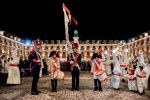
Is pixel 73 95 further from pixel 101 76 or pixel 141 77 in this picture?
pixel 141 77

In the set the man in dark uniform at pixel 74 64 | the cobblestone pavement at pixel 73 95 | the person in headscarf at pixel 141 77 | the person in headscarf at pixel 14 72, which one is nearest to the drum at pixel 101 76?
the cobblestone pavement at pixel 73 95

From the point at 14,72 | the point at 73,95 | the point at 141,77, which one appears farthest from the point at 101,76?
the point at 14,72

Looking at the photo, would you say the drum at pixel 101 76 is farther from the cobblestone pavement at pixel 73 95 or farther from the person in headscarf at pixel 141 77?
the person in headscarf at pixel 141 77

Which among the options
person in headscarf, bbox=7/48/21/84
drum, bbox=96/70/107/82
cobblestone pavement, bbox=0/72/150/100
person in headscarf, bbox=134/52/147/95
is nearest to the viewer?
cobblestone pavement, bbox=0/72/150/100

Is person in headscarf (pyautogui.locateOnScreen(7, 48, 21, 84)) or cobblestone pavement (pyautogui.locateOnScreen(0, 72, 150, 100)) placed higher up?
person in headscarf (pyautogui.locateOnScreen(7, 48, 21, 84))

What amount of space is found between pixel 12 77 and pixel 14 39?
60.2 metres

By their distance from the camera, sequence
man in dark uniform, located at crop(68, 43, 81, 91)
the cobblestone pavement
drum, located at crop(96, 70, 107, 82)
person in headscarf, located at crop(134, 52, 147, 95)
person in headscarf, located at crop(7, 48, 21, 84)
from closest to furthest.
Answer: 1. the cobblestone pavement
2. person in headscarf, located at crop(134, 52, 147, 95)
3. drum, located at crop(96, 70, 107, 82)
4. man in dark uniform, located at crop(68, 43, 81, 91)
5. person in headscarf, located at crop(7, 48, 21, 84)

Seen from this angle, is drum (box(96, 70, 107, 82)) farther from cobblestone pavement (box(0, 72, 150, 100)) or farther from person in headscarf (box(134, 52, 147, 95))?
person in headscarf (box(134, 52, 147, 95))

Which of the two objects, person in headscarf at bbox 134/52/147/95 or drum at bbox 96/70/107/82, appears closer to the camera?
person in headscarf at bbox 134/52/147/95

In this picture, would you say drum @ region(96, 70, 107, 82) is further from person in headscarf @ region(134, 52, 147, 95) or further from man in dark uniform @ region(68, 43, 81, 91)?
person in headscarf @ region(134, 52, 147, 95)

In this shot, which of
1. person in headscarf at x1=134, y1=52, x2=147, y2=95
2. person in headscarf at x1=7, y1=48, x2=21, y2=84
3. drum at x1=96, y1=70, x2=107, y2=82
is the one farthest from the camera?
person in headscarf at x1=7, y1=48, x2=21, y2=84

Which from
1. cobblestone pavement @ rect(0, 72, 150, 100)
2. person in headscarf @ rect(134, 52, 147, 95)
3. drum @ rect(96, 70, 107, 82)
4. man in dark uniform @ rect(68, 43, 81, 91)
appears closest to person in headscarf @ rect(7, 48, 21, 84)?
cobblestone pavement @ rect(0, 72, 150, 100)

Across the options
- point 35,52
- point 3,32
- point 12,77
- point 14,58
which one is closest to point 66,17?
point 35,52

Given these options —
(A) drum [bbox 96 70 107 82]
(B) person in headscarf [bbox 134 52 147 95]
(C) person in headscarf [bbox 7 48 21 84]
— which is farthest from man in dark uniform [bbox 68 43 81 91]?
(C) person in headscarf [bbox 7 48 21 84]
